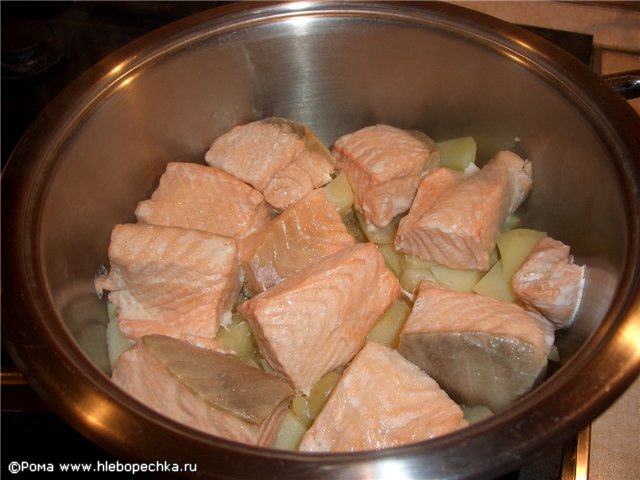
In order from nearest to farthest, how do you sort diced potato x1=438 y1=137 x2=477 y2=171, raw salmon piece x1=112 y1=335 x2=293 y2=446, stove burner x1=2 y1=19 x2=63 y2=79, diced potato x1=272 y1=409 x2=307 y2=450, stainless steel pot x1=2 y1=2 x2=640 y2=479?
stainless steel pot x1=2 y1=2 x2=640 y2=479, raw salmon piece x1=112 y1=335 x2=293 y2=446, diced potato x1=272 y1=409 x2=307 y2=450, diced potato x1=438 y1=137 x2=477 y2=171, stove burner x1=2 y1=19 x2=63 y2=79

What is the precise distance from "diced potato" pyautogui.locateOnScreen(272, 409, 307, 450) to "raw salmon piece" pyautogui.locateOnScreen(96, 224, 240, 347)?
0.82 feet

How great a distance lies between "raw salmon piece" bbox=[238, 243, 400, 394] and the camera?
132 cm

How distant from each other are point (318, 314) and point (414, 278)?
0.31 meters

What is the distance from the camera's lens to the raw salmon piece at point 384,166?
162 cm

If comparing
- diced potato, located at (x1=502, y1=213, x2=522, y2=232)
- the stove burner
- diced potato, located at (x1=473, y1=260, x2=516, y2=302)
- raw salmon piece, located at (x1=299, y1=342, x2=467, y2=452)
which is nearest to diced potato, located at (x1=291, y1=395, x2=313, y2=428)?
raw salmon piece, located at (x1=299, y1=342, x2=467, y2=452)

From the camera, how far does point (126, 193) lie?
165cm

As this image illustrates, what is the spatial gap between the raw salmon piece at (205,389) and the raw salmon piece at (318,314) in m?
0.07

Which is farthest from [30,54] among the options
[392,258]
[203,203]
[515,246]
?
[515,246]

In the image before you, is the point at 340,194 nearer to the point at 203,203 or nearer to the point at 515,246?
the point at 203,203

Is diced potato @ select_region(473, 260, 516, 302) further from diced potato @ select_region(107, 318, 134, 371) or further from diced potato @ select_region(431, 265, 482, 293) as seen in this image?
diced potato @ select_region(107, 318, 134, 371)

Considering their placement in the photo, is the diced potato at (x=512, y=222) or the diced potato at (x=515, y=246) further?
the diced potato at (x=512, y=222)

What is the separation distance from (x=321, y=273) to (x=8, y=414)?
89 centimetres

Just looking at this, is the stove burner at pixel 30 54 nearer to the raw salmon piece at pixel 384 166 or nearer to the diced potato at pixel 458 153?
the raw salmon piece at pixel 384 166

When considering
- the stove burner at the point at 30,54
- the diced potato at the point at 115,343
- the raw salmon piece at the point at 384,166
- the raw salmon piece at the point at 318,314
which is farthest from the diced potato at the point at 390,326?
the stove burner at the point at 30,54
